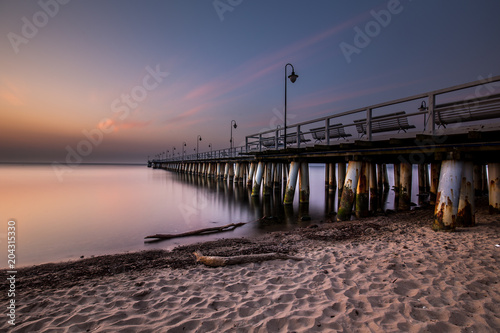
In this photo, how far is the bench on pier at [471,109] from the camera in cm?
595

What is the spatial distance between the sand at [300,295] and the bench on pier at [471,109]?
10.7ft

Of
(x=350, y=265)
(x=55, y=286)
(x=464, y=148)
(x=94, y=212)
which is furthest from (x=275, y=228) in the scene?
(x=94, y=212)

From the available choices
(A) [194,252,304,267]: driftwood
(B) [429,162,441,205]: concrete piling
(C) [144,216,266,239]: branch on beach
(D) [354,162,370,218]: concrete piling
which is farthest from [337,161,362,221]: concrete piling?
(B) [429,162,441,205]: concrete piling

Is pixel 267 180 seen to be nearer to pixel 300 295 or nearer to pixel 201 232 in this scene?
pixel 201 232

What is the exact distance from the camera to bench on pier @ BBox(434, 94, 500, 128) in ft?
19.5

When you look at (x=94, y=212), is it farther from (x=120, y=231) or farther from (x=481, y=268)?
(x=481, y=268)

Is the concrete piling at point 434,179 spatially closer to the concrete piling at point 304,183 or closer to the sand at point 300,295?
the concrete piling at point 304,183

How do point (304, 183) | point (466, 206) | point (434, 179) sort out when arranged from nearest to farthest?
point (466, 206), point (434, 179), point (304, 183)

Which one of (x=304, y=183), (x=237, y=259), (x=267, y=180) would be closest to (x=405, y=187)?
(x=304, y=183)

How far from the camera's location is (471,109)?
6.74m

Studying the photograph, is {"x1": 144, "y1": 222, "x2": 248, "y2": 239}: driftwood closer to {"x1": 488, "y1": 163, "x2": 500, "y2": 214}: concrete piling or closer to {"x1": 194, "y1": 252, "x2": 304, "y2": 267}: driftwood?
{"x1": 194, "y1": 252, "x2": 304, "y2": 267}: driftwood

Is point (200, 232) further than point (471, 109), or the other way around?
point (200, 232)

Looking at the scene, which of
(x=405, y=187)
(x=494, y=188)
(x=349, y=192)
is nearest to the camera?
(x=494, y=188)

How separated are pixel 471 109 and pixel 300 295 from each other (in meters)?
7.42
